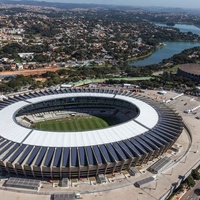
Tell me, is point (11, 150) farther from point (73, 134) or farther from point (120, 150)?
point (120, 150)

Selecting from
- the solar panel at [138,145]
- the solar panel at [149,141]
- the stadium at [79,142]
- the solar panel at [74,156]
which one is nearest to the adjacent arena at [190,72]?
the stadium at [79,142]

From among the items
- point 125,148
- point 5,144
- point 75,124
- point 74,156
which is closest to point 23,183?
point 5,144

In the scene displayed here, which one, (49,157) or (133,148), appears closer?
(49,157)

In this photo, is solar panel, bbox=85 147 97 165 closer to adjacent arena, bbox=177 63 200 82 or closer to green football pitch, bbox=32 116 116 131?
green football pitch, bbox=32 116 116 131

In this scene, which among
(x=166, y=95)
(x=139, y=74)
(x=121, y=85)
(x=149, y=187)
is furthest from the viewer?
(x=139, y=74)

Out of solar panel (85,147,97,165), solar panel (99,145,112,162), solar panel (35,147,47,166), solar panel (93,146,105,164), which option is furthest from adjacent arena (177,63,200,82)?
solar panel (35,147,47,166)

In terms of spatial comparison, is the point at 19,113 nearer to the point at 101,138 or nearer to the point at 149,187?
the point at 101,138

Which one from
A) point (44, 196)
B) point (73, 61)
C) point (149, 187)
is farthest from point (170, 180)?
point (73, 61)

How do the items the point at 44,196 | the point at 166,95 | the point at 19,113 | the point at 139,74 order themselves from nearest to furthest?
1. the point at 44,196
2. the point at 19,113
3. the point at 166,95
4. the point at 139,74
